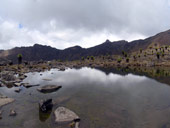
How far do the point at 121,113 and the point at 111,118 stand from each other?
8.85ft

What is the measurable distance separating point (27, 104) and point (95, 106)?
14.5 m

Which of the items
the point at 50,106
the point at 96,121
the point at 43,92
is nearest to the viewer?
the point at 96,121

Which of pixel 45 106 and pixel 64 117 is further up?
pixel 45 106

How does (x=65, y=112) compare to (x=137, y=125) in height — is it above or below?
above

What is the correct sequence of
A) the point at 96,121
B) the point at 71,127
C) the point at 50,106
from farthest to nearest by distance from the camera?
the point at 50,106
the point at 96,121
the point at 71,127

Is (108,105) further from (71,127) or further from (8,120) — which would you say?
(8,120)

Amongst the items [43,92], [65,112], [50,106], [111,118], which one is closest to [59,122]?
[65,112]

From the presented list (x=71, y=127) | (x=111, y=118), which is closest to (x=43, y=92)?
(x=71, y=127)

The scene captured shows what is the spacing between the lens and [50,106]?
20.8 metres

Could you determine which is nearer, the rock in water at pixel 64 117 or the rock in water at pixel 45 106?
the rock in water at pixel 64 117

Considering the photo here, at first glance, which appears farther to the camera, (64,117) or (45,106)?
(45,106)

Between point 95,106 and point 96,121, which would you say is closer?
point 96,121

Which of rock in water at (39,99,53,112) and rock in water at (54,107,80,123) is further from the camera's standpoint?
rock in water at (39,99,53,112)

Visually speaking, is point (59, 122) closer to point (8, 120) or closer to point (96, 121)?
point (96, 121)
